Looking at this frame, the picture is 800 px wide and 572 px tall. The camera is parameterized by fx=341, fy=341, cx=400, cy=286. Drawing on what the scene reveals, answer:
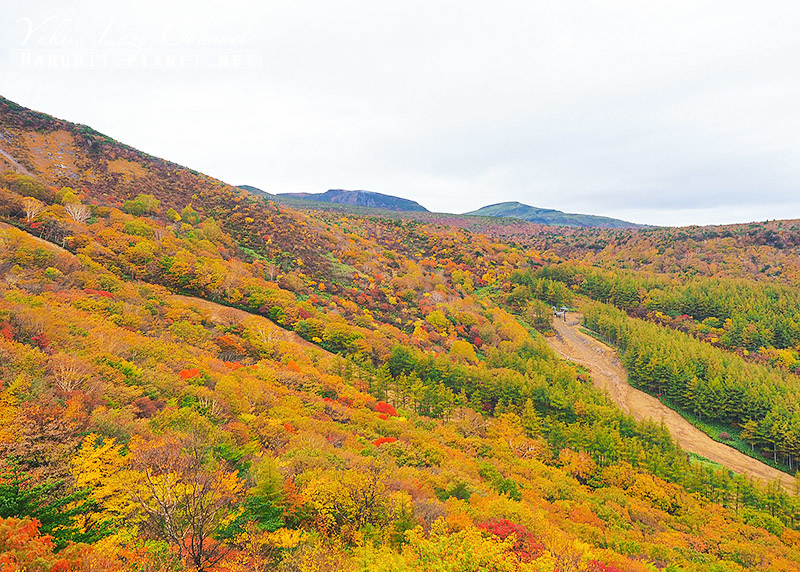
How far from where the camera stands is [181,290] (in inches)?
1914

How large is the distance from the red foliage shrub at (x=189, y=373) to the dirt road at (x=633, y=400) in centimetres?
5867

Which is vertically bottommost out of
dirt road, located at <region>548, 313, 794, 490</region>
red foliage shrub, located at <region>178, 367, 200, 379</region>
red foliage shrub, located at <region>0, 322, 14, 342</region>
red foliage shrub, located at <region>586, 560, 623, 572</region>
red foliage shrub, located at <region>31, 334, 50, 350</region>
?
dirt road, located at <region>548, 313, 794, 490</region>

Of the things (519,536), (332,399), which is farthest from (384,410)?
(519,536)

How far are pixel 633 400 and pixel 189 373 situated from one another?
7261 centimetres

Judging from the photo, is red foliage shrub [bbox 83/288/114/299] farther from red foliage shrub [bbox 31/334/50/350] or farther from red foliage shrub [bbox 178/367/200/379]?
red foliage shrub [bbox 178/367/200/379]

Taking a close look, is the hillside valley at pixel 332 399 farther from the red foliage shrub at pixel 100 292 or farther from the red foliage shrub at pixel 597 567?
the red foliage shrub at pixel 100 292

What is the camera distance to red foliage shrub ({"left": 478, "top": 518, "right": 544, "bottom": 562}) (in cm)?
1598

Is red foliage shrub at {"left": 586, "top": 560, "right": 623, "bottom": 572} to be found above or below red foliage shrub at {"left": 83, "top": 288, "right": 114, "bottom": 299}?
below

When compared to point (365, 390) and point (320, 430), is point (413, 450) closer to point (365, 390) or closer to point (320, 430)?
point (320, 430)

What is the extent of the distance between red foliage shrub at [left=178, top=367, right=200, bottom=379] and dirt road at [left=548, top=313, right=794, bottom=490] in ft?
192

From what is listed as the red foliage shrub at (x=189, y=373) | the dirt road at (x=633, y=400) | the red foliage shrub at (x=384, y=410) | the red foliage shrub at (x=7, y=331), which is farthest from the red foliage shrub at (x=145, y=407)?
the dirt road at (x=633, y=400)

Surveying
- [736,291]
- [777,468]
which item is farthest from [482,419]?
[736,291]

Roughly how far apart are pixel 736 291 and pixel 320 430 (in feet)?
374

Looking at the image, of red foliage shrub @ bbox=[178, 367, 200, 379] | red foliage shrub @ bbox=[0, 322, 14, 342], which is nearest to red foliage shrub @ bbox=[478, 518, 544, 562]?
red foliage shrub @ bbox=[178, 367, 200, 379]
